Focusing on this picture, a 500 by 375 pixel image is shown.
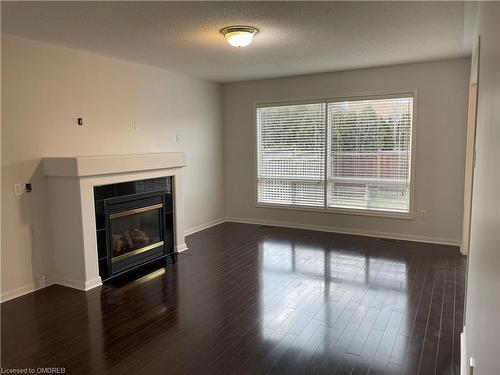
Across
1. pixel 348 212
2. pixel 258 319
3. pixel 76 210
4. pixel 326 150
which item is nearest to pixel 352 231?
pixel 348 212

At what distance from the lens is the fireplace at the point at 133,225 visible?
4039mm

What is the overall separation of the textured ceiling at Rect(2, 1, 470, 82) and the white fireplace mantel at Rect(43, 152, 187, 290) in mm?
1229

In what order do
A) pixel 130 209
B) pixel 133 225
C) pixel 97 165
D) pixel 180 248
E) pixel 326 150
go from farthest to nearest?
1. pixel 326 150
2. pixel 180 248
3. pixel 133 225
4. pixel 130 209
5. pixel 97 165

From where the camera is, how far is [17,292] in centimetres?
370

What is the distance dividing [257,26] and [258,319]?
260 centimetres

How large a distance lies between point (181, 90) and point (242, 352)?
4.23 m

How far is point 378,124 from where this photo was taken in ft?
18.2

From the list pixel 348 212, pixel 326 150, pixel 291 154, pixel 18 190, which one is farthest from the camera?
pixel 291 154

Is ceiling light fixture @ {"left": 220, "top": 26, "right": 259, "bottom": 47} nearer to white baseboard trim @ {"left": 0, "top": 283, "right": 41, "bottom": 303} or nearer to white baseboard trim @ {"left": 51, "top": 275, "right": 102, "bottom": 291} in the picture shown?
white baseboard trim @ {"left": 51, "top": 275, "right": 102, "bottom": 291}

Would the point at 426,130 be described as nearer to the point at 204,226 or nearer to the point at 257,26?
the point at 257,26

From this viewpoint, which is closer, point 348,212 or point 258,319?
point 258,319

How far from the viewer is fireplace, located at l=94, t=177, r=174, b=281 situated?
13.3ft

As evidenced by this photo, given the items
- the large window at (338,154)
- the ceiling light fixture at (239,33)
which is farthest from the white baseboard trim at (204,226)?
the ceiling light fixture at (239,33)

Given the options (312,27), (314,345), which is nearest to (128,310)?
(314,345)
